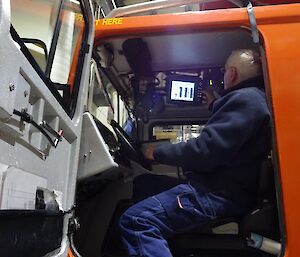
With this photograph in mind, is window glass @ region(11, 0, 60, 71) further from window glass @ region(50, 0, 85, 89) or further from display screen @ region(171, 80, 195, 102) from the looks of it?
display screen @ region(171, 80, 195, 102)

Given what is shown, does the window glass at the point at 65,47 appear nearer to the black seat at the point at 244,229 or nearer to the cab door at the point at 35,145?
the cab door at the point at 35,145

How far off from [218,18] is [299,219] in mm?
1063

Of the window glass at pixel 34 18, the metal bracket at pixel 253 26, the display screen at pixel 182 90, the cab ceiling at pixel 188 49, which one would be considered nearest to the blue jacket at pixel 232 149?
the metal bracket at pixel 253 26

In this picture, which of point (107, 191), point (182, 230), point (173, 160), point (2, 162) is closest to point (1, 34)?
point (2, 162)

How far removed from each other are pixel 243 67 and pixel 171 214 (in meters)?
0.87

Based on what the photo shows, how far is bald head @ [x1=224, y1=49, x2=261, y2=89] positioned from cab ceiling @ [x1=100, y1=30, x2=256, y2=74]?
12 cm

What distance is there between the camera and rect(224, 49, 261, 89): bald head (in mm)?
1978

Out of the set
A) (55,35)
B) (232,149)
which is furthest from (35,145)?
(232,149)

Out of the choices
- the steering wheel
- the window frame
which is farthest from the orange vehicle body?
the steering wheel

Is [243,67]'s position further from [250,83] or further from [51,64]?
[51,64]

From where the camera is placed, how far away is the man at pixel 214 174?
5.74 feet

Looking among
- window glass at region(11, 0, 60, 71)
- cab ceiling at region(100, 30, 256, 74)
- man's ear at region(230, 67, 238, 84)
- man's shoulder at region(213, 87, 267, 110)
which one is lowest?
man's shoulder at region(213, 87, 267, 110)

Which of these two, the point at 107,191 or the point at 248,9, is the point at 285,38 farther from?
the point at 107,191

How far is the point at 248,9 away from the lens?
6.27 feet
